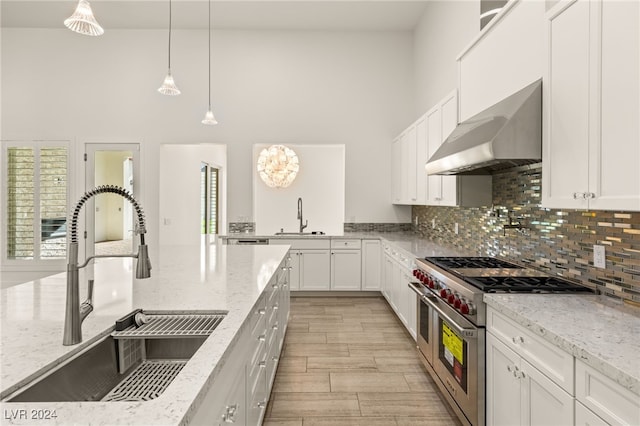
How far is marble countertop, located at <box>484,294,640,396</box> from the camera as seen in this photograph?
3.71 ft

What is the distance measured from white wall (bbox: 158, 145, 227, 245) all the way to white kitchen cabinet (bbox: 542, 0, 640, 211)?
4.87 metres

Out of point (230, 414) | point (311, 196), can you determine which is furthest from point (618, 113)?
point (311, 196)

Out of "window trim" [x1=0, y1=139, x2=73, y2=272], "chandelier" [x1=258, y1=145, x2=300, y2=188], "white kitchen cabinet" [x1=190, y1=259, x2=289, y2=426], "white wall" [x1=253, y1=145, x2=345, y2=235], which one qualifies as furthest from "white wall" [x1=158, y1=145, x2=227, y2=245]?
"white kitchen cabinet" [x1=190, y1=259, x2=289, y2=426]

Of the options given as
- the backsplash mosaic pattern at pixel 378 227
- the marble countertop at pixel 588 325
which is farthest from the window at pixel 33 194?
the marble countertop at pixel 588 325

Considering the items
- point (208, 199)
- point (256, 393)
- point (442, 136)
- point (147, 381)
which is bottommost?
point (256, 393)

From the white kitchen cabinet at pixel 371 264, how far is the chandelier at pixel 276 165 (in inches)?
73.8

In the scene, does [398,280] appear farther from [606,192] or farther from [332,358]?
[606,192]

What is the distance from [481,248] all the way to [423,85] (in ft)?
9.51

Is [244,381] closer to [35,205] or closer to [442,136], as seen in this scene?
[442,136]

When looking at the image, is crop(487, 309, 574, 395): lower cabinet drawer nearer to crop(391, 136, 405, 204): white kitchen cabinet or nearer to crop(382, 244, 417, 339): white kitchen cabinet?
crop(382, 244, 417, 339): white kitchen cabinet

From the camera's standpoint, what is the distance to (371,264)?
17.2 ft

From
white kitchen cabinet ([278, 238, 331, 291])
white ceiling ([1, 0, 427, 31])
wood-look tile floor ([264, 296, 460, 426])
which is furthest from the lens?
white kitchen cabinet ([278, 238, 331, 291])

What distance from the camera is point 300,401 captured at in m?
2.57

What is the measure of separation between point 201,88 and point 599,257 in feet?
18.1
